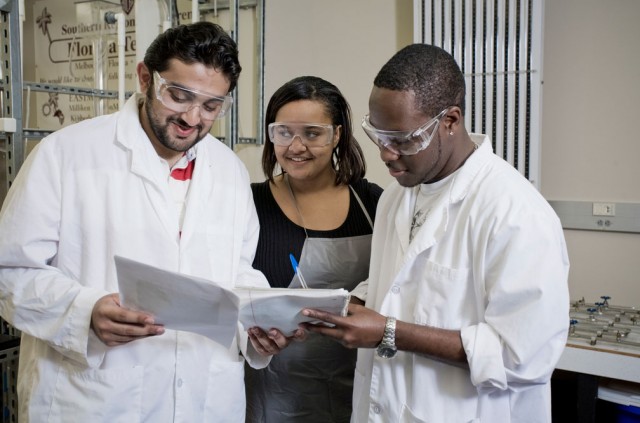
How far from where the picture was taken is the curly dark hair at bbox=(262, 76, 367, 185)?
165cm

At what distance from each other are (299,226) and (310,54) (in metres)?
1.98

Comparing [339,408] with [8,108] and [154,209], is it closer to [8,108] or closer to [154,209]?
[154,209]

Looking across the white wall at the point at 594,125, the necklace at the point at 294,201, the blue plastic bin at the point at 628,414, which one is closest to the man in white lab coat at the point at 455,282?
the necklace at the point at 294,201

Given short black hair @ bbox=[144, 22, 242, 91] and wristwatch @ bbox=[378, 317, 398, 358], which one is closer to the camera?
wristwatch @ bbox=[378, 317, 398, 358]

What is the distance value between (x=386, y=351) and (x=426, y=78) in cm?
57

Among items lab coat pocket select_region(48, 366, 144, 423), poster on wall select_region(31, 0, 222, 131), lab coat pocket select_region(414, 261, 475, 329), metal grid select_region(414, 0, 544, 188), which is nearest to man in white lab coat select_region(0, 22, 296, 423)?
lab coat pocket select_region(48, 366, 144, 423)

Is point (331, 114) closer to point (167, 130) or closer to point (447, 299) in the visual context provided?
point (167, 130)

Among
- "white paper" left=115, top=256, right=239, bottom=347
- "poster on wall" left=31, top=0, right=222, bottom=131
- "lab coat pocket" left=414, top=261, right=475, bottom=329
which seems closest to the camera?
"white paper" left=115, top=256, right=239, bottom=347

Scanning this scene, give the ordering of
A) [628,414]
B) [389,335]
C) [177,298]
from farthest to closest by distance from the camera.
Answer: [628,414] → [389,335] → [177,298]

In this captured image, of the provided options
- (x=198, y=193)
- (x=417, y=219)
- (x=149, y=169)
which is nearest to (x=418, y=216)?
(x=417, y=219)

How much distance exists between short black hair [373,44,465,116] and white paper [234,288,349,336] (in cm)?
43

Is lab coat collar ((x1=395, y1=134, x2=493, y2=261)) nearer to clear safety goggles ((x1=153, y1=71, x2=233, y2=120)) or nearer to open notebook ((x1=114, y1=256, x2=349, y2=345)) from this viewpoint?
open notebook ((x1=114, y1=256, x2=349, y2=345))

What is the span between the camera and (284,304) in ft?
3.56

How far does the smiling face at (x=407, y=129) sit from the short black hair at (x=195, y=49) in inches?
14.3
